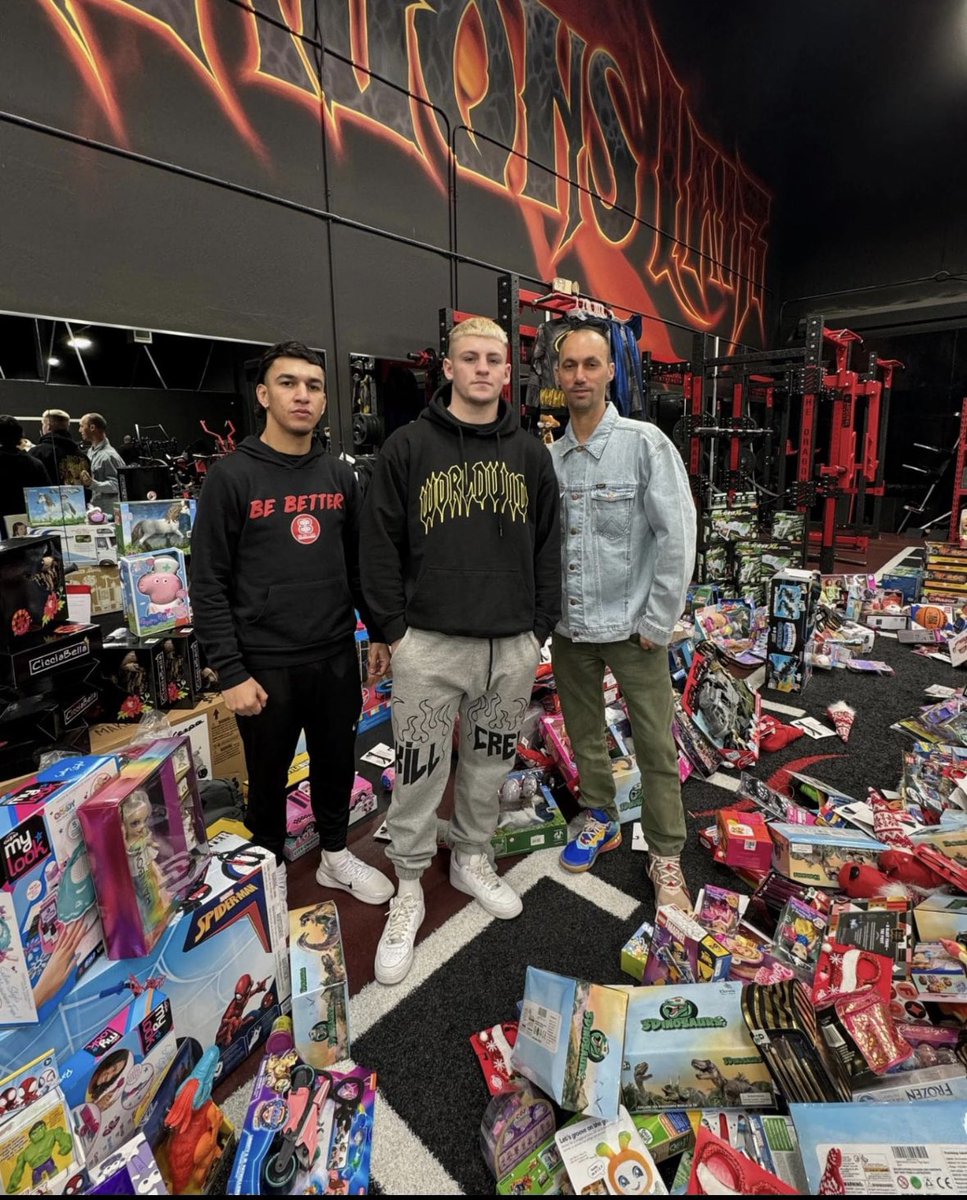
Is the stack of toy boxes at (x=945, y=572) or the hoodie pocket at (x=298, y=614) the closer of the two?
the hoodie pocket at (x=298, y=614)

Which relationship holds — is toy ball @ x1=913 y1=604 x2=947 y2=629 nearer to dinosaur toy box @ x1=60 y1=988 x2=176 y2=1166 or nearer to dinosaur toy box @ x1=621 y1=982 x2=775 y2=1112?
dinosaur toy box @ x1=621 y1=982 x2=775 y2=1112

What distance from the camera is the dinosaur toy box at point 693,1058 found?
1.20m

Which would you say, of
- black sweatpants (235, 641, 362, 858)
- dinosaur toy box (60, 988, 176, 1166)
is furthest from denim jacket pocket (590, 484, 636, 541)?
dinosaur toy box (60, 988, 176, 1166)

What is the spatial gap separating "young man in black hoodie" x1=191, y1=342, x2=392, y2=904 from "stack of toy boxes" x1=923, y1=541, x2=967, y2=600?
5082mm

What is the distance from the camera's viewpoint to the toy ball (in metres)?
4.46

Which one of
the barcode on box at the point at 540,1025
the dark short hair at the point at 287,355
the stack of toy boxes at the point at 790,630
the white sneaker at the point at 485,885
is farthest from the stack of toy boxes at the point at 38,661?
the stack of toy boxes at the point at 790,630

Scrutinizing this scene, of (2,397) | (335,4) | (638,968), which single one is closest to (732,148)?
(335,4)

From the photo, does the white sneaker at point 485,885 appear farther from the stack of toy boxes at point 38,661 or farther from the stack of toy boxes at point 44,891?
the stack of toy boxes at point 38,661

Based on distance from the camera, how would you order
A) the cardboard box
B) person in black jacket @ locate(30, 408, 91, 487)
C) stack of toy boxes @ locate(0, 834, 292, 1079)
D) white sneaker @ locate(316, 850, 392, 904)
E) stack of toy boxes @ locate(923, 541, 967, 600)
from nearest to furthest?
stack of toy boxes @ locate(0, 834, 292, 1079)
the cardboard box
white sneaker @ locate(316, 850, 392, 904)
person in black jacket @ locate(30, 408, 91, 487)
stack of toy boxes @ locate(923, 541, 967, 600)

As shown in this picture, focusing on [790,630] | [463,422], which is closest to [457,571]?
[463,422]

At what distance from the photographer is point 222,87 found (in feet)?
10.9

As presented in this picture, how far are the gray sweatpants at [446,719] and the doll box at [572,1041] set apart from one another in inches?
22.5

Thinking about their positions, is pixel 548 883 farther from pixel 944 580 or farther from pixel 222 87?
pixel 944 580

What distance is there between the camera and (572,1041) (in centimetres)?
123
